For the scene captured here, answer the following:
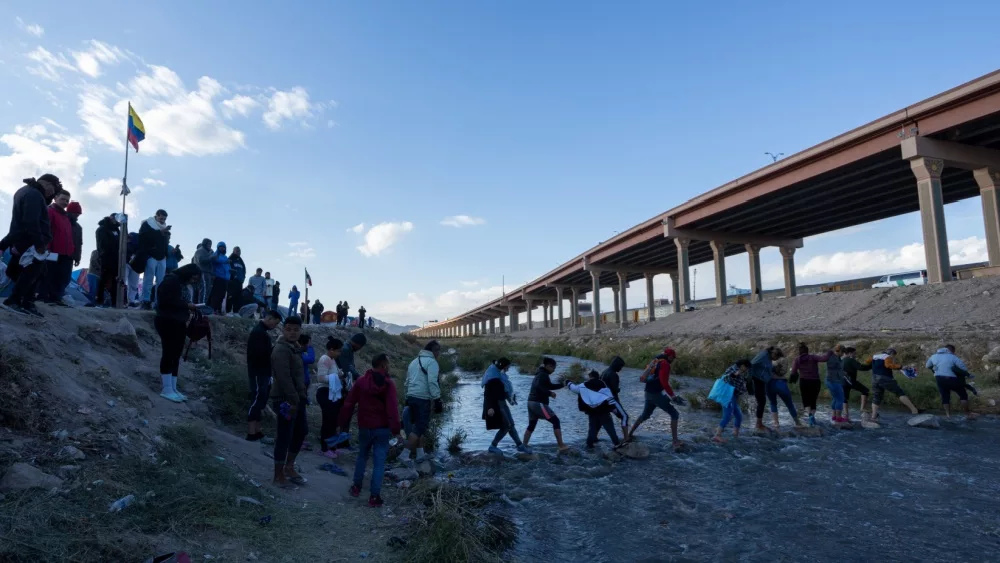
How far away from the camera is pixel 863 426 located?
11.6 metres

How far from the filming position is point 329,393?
335 inches

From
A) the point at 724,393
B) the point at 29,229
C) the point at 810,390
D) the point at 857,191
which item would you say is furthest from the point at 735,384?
the point at 857,191

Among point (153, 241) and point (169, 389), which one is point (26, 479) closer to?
point (169, 389)

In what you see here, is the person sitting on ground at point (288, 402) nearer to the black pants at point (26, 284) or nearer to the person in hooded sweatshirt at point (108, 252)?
the black pants at point (26, 284)

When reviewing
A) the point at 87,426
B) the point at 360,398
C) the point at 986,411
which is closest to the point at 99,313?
the point at 87,426

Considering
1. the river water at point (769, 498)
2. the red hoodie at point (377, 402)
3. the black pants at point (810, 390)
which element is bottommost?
the river water at point (769, 498)

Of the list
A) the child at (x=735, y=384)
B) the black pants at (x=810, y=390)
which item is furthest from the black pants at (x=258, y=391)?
the black pants at (x=810, y=390)

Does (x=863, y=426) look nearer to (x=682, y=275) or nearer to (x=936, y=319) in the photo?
(x=936, y=319)

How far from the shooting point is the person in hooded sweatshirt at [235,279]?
14.9 m

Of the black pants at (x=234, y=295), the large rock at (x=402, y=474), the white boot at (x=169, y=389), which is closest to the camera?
the large rock at (x=402, y=474)

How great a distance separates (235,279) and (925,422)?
17.6m

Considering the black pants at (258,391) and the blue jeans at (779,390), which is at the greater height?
the black pants at (258,391)

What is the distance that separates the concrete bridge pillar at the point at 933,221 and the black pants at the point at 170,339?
3011 centimetres

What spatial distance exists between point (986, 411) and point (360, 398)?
47.7ft
